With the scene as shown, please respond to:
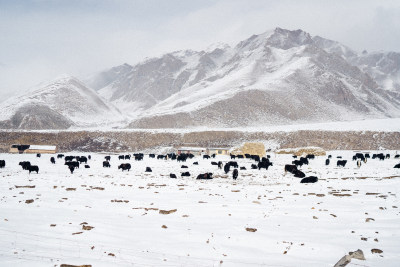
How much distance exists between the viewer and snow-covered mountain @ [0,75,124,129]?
133 metres

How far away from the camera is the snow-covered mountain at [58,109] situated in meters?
133

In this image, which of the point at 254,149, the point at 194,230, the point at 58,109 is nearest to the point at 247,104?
the point at 254,149

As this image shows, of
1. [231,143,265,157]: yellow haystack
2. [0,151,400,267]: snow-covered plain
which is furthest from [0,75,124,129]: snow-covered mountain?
[0,151,400,267]: snow-covered plain

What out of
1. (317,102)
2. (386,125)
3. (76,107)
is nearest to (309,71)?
(317,102)

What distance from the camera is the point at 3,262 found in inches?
204

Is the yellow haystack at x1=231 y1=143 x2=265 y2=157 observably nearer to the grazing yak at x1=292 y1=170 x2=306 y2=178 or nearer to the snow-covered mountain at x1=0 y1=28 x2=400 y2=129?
the grazing yak at x1=292 y1=170 x2=306 y2=178

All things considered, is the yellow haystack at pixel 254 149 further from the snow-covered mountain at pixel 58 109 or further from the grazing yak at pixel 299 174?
the snow-covered mountain at pixel 58 109

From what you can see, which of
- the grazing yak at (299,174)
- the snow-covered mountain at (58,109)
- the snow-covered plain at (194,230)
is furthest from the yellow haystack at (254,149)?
the snow-covered mountain at (58,109)

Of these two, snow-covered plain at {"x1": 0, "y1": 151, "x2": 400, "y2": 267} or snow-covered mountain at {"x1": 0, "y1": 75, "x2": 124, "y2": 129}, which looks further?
snow-covered mountain at {"x1": 0, "y1": 75, "x2": 124, "y2": 129}

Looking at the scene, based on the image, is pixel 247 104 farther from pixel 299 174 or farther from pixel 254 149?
pixel 299 174

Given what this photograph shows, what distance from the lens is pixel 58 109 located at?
157250 millimetres

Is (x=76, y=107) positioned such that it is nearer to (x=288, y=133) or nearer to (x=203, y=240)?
(x=288, y=133)

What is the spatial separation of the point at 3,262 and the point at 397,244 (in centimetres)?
855

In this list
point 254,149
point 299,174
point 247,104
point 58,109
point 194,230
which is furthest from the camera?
point 58,109
